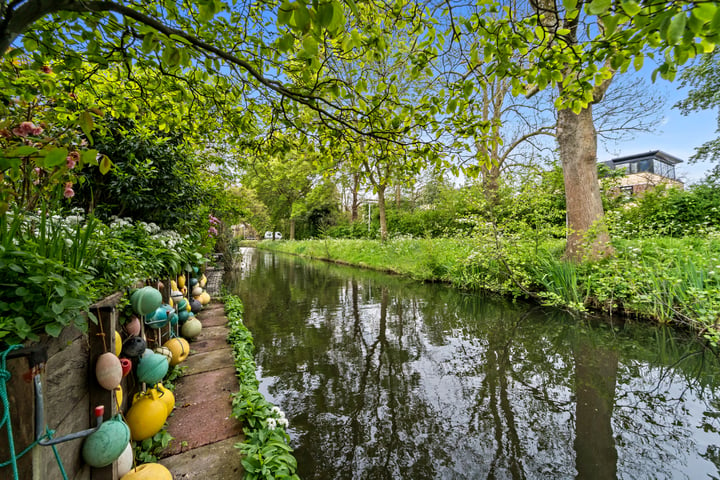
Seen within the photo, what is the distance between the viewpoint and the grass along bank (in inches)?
156

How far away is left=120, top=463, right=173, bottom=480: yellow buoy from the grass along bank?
534cm

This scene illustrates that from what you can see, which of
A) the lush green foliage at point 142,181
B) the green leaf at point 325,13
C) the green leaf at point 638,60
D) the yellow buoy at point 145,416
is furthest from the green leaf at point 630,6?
the lush green foliage at point 142,181

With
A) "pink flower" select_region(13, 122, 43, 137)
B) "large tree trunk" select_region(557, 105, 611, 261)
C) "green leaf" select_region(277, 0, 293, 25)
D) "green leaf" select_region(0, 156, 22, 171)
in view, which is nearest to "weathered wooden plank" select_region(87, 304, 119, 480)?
"green leaf" select_region(0, 156, 22, 171)

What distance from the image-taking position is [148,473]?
144 centimetres

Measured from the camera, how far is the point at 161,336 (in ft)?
8.74

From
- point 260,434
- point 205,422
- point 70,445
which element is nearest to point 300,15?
point 70,445

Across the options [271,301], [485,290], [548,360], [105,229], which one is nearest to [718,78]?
[485,290]

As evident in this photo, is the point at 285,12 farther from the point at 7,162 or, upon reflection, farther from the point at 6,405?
the point at 6,405

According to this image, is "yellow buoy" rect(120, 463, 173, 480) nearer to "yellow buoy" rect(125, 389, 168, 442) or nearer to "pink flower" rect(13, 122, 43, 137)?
"yellow buoy" rect(125, 389, 168, 442)

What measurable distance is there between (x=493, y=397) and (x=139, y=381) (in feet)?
9.77

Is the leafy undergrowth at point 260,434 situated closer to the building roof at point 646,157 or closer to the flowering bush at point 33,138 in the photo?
the flowering bush at point 33,138

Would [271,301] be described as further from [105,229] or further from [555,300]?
[555,300]

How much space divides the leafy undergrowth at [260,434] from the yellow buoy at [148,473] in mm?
387

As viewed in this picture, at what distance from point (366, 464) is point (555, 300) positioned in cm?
474
